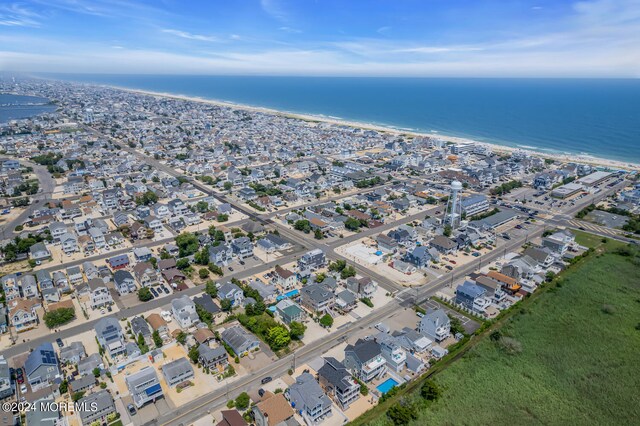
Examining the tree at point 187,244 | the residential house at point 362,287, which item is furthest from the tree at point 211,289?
the residential house at point 362,287

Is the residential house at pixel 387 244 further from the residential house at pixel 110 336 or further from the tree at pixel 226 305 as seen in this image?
the residential house at pixel 110 336

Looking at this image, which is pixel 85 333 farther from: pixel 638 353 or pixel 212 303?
pixel 638 353

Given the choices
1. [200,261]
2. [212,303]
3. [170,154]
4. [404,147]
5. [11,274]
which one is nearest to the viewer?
[212,303]

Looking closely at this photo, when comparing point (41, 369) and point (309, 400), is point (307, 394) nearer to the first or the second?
point (309, 400)

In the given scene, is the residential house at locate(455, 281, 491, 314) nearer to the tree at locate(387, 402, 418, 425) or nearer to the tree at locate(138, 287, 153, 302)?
the tree at locate(387, 402, 418, 425)

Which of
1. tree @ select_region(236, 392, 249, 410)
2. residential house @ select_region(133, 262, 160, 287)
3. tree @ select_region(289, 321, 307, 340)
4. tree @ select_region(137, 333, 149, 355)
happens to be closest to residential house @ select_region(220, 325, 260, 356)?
tree @ select_region(289, 321, 307, 340)

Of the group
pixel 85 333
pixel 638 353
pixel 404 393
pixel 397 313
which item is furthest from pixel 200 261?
pixel 638 353
